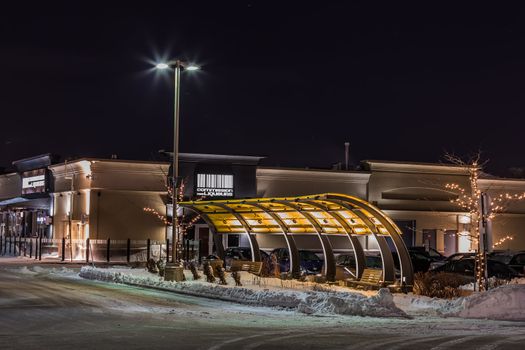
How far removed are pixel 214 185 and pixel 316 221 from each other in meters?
23.0

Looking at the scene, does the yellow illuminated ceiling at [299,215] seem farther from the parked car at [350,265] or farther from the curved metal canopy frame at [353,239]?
the parked car at [350,265]

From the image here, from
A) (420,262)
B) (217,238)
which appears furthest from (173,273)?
(420,262)

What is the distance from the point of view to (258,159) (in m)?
52.2

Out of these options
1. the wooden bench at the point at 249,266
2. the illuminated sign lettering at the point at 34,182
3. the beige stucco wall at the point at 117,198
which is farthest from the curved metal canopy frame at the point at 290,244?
the illuminated sign lettering at the point at 34,182

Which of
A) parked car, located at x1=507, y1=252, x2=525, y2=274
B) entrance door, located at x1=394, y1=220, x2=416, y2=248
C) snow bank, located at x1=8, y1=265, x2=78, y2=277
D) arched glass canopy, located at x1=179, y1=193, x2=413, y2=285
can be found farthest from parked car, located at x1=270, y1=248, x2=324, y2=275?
entrance door, located at x1=394, y1=220, x2=416, y2=248

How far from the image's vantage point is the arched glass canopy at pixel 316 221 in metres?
23.8

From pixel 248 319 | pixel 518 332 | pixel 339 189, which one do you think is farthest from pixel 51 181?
pixel 518 332

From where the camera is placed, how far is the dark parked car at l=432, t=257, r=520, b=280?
93.4 ft

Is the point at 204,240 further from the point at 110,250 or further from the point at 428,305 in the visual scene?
the point at 428,305

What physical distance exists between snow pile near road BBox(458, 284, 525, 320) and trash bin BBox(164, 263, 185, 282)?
40.0 feet

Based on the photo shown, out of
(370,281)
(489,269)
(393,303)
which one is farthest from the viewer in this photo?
(489,269)

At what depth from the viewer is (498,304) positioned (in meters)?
18.3

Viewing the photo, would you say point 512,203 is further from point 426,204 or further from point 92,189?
point 92,189

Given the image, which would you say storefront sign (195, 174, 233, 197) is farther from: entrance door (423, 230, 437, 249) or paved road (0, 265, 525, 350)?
paved road (0, 265, 525, 350)
